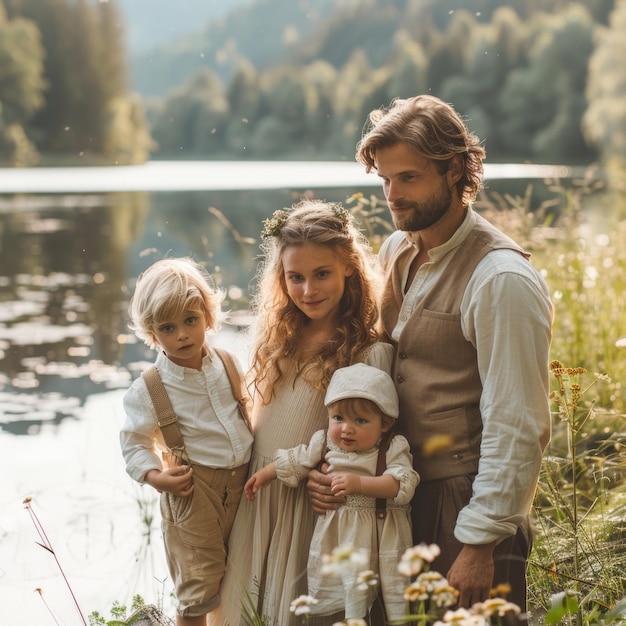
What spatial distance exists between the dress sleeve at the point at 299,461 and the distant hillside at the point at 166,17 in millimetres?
10441

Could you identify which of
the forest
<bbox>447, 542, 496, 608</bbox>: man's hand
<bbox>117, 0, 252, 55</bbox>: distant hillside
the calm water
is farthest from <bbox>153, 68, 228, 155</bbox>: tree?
<bbox>447, 542, 496, 608</bbox>: man's hand

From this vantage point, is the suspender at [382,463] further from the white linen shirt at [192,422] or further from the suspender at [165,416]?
the suspender at [165,416]

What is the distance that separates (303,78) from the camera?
11.9m

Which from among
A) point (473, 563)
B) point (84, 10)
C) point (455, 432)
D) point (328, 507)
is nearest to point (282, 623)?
point (328, 507)

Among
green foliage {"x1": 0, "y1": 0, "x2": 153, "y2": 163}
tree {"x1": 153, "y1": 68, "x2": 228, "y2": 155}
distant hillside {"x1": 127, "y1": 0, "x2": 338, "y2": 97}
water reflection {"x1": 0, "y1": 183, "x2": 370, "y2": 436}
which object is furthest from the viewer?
green foliage {"x1": 0, "y1": 0, "x2": 153, "y2": 163}

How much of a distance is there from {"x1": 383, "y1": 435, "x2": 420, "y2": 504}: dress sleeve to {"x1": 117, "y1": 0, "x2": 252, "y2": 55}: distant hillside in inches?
416

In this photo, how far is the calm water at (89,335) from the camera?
4039 millimetres

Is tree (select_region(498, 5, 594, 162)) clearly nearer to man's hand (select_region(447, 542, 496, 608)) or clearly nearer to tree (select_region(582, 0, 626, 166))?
tree (select_region(582, 0, 626, 166))

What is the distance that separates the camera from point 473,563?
6.56ft

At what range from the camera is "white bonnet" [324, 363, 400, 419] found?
2.11m

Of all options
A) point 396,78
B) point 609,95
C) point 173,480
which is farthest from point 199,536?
point 609,95

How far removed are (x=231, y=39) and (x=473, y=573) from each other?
1096 centimetres

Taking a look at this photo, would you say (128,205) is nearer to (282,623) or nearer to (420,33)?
(420,33)

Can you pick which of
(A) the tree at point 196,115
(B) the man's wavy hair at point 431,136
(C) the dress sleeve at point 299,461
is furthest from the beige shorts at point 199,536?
(A) the tree at point 196,115
